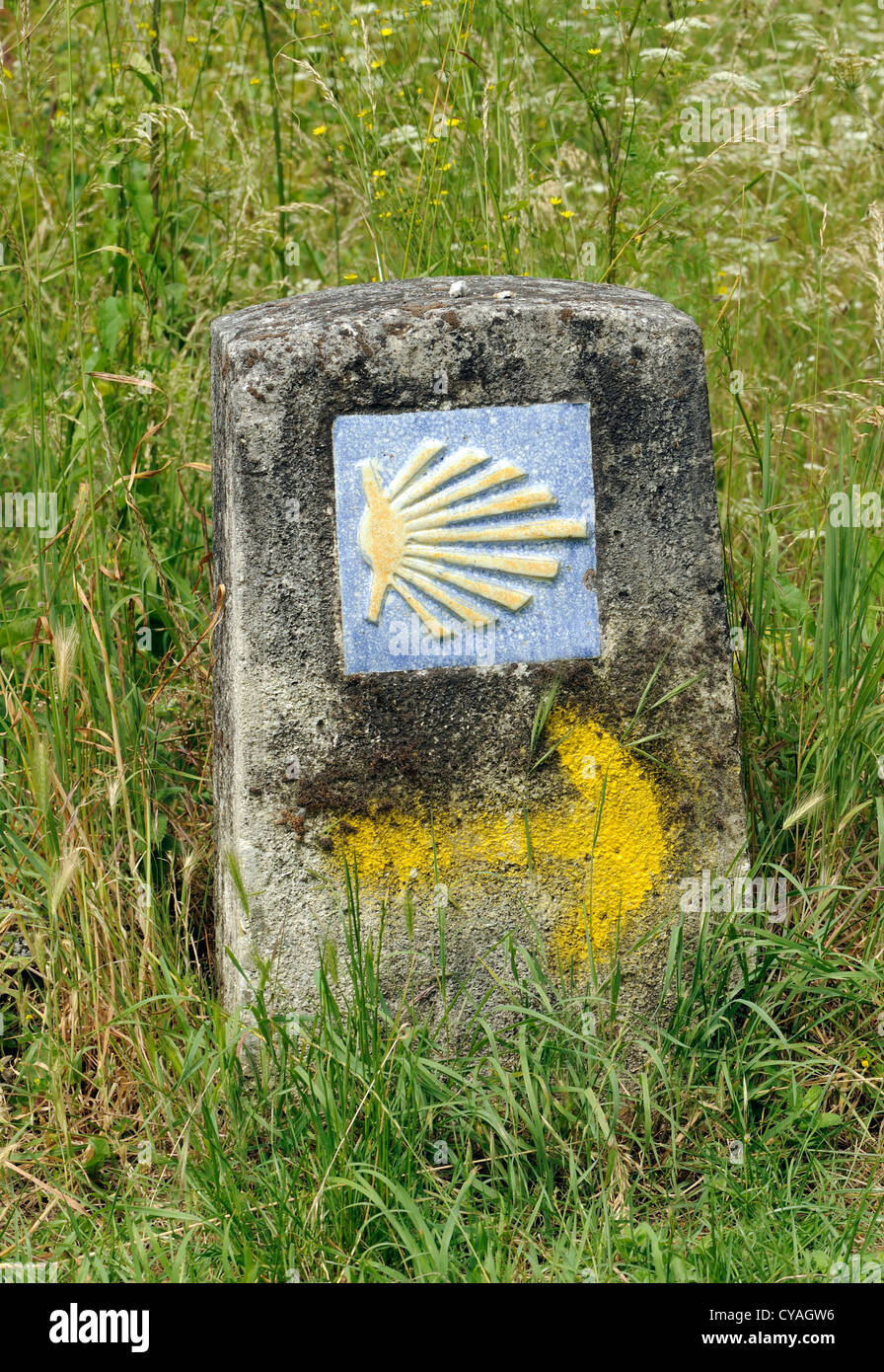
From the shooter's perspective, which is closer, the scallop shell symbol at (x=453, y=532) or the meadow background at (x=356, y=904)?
the meadow background at (x=356, y=904)

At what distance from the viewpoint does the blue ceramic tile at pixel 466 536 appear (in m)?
1.91

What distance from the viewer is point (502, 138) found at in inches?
112

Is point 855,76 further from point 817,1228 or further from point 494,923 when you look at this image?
point 817,1228

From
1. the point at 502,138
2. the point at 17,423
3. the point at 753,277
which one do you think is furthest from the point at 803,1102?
the point at 753,277

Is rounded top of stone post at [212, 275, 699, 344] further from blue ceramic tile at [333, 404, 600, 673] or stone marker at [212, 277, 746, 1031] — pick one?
blue ceramic tile at [333, 404, 600, 673]

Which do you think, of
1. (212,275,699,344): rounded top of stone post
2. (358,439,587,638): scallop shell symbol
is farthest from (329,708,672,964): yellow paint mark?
(212,275,699,344): rounded top of stone post

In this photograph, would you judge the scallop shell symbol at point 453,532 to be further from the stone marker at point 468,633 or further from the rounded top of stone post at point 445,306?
the rounded top of stone post at point 445,306

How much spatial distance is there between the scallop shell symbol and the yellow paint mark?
226 mm

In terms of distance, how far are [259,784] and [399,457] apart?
1.76ft

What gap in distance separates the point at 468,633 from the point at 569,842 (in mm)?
365

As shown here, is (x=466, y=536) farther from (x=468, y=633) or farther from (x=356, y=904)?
(x=356, y=904)

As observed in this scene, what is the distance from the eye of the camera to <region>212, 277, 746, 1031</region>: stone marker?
1.90 m

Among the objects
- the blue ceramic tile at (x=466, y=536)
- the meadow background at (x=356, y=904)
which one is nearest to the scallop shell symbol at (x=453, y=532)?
the blue ceramic tile at (x=466, y=536)
